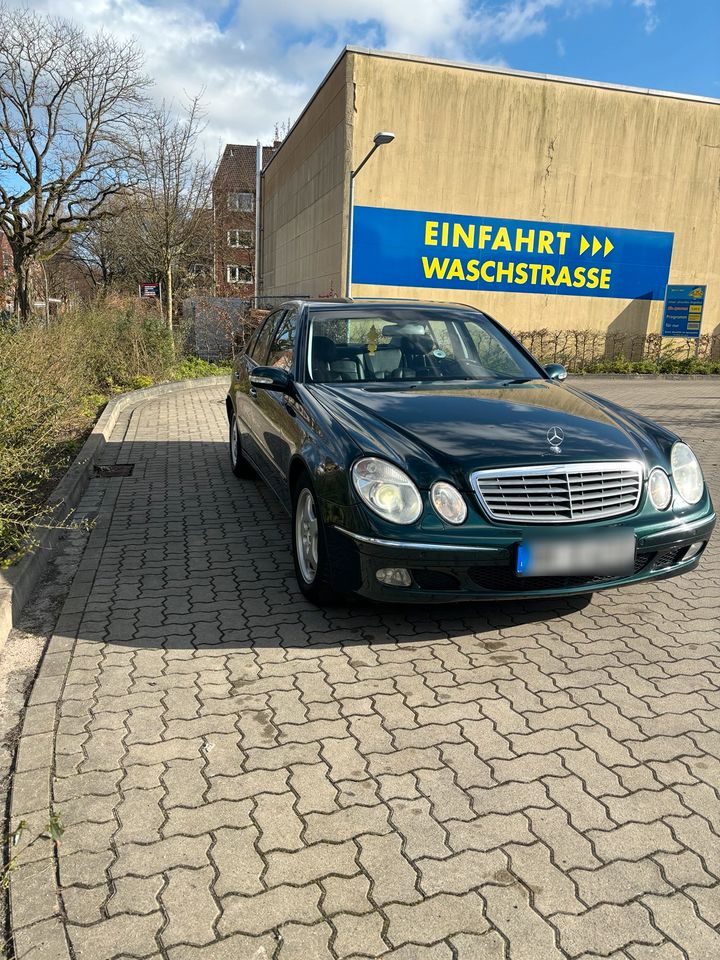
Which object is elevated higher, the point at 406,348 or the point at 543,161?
the point at 543,161

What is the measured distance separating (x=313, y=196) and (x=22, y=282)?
368 inches

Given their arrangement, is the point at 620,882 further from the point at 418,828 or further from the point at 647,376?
the point at 647,376

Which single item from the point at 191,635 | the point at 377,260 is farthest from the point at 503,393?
the point at 377,260

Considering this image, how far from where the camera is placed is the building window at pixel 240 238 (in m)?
44.1

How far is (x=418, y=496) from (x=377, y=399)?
3.34 ft

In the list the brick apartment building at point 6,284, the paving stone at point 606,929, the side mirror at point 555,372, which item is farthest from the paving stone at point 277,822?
the brick apartment building at point 6,284

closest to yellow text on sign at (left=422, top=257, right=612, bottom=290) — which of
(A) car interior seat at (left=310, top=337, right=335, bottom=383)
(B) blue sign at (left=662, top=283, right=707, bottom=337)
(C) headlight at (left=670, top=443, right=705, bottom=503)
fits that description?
(B) blue sign at (left=662, top=283, right=707, bottom=337)

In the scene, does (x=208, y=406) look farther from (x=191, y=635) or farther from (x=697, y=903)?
(x=697, y=903)

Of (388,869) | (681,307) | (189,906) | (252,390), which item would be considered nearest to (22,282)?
(252,390)

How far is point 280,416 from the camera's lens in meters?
5.02

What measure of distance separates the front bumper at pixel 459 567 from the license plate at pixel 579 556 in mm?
47

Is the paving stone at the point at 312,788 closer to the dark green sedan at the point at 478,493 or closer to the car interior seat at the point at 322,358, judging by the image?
the dark green sedan at the point at 478,493

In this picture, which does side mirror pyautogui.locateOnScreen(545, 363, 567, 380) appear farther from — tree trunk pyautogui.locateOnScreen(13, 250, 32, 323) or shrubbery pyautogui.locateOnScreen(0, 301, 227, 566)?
tree trunk pyautogui.locateOnScreen(13, 250, 32, 323)

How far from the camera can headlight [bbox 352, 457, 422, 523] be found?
3.48 m
